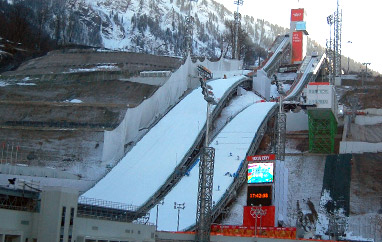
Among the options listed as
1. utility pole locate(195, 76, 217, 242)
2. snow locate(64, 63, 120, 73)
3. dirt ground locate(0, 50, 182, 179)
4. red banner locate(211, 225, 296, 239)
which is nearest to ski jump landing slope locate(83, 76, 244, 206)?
dirt ground locate(0, 50, 182, 179)

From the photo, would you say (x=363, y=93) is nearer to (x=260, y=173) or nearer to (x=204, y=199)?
(x=260, y=173)

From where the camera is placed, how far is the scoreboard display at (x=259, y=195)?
39.9 metres

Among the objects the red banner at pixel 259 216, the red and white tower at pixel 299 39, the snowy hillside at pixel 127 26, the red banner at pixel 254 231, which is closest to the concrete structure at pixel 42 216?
the red banner at pixel 254 231

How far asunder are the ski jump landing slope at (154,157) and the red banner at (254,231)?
314 inches

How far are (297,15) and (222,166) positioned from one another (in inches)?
2003

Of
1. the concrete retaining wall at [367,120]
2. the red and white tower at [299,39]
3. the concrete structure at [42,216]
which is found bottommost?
the concrete structure at [42,216]

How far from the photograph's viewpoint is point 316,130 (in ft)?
177

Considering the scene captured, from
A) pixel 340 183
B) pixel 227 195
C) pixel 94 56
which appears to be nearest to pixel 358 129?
pixel 340 183

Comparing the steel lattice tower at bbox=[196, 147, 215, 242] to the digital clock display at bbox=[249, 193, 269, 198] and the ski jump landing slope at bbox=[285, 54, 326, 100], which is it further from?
the ski jump landing slope at bbox=[285, 54, 326, 100]

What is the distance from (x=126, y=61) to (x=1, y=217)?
2296 inches

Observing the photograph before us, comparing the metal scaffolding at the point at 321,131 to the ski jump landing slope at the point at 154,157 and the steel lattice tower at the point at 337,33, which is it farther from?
the steel lattice tower at the point at 337,33

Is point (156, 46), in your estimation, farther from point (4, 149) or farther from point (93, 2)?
point (4, 149)

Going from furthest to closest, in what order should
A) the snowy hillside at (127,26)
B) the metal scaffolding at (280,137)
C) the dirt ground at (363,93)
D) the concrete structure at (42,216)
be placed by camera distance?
the snowy hillside at (127,26)
the dirt ground at (363,93)
the metal scaffolding at (280,137)
the concrete structure at (42,216)

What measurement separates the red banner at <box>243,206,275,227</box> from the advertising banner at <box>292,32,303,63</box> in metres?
56.2
